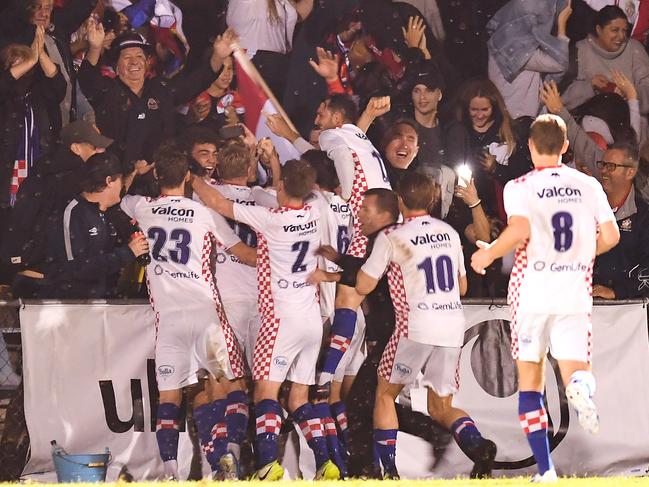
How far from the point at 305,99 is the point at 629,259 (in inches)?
123

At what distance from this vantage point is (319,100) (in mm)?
9648

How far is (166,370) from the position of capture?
8.19 m

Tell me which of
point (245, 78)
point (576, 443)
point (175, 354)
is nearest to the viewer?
point (175, 354)

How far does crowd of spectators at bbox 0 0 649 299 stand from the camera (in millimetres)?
8984

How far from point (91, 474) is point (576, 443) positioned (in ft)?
12.5

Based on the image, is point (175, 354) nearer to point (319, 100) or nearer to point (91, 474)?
point (91, 474)

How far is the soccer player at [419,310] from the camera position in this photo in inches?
328

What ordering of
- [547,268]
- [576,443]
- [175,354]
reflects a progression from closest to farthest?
[547,268] < [175,354] < [576,443]

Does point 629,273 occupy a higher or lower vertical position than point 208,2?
lower

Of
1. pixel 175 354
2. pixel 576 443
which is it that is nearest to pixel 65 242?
pixel 175 354

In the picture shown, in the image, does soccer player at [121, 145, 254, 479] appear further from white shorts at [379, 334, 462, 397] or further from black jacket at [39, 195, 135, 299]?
white shorts at [379, 334, 462, 397]

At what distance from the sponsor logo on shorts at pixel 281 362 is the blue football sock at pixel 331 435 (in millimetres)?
419

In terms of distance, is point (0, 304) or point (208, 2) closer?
point (0, 304)

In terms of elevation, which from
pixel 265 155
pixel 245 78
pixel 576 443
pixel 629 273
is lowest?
pixel 576 443
